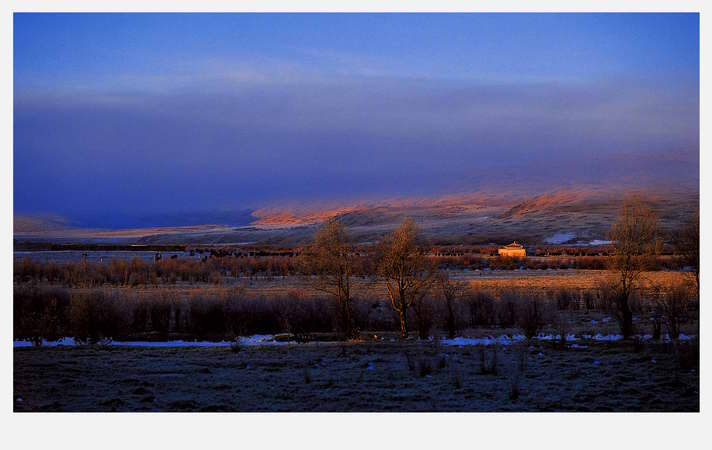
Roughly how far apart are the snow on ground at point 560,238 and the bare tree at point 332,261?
3229 inches

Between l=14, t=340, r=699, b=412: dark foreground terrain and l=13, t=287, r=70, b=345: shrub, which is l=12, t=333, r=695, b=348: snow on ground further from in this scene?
l=14, t=340, r=699, b=412: dark foreground terrain

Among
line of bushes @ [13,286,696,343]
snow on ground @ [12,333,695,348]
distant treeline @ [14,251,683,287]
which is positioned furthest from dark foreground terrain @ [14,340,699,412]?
distant treeline @ [14,251,683,287]

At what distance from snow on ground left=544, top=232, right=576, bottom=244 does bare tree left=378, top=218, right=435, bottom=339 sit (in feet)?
268

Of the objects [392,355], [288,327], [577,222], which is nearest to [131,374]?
[392,355]

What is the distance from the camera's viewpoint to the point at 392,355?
50.8 feet

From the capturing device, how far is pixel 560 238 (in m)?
101

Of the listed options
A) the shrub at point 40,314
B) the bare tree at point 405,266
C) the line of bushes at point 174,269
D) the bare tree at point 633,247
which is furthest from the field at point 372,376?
the line of bushes at point 174,269

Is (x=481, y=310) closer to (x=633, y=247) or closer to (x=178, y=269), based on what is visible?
(x=633, y=247)

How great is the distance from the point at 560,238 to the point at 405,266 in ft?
280

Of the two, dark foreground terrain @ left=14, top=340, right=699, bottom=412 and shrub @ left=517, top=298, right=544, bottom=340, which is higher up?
dark foreground terrain @ left=14, top=340, right=699, bottom=412

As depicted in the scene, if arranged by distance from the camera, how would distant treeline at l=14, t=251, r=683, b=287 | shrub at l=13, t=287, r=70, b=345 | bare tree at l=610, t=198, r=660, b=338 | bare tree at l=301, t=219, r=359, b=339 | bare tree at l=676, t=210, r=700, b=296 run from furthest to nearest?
distant treeline at l=14, t=251, r=683, b=287 → bare tree at l=610, t=198, r=660, b=338 → bare tree at l=301, t=219, r=359, b=339 → shrub at l=13, t=287, r=70, b=345 → bare tree at l=676, t=210, r=700, b=296

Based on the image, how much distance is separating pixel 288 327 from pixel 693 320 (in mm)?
13629

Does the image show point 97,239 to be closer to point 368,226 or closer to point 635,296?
point 368,226

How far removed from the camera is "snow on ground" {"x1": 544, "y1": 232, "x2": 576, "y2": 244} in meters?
99.1
